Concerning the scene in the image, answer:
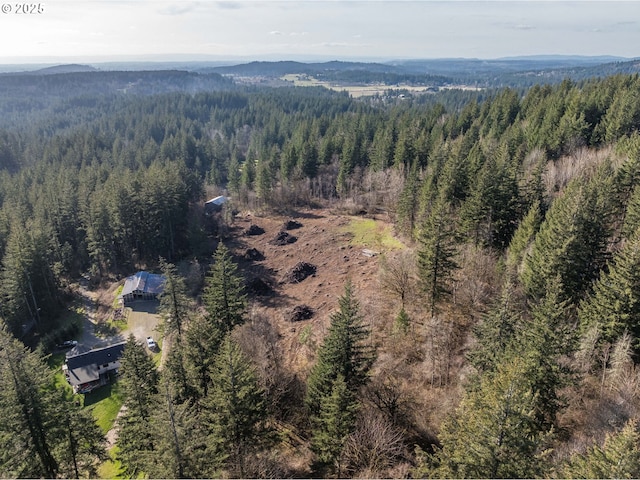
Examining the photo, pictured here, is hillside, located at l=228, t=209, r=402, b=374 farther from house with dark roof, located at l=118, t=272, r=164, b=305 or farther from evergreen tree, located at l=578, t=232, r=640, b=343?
evergreen tree, located at l=578, t=232, r=640, b=343

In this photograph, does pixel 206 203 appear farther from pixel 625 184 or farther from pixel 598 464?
pixel 598 464

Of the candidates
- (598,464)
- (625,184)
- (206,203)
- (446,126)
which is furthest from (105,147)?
(598,464)

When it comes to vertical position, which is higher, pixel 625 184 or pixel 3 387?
pixel 625 184

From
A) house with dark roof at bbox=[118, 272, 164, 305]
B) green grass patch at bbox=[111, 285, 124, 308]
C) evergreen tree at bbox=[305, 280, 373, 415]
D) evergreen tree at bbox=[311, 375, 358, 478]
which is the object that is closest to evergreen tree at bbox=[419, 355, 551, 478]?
evergreen tree at bbox=[311, 375, 358, 478]

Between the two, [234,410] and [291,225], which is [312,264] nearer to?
[291,225]

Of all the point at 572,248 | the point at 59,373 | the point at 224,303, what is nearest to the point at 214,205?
the point at 59,373

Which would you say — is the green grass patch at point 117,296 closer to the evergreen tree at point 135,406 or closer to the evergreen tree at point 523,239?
the evergreen tree at point 135,406
